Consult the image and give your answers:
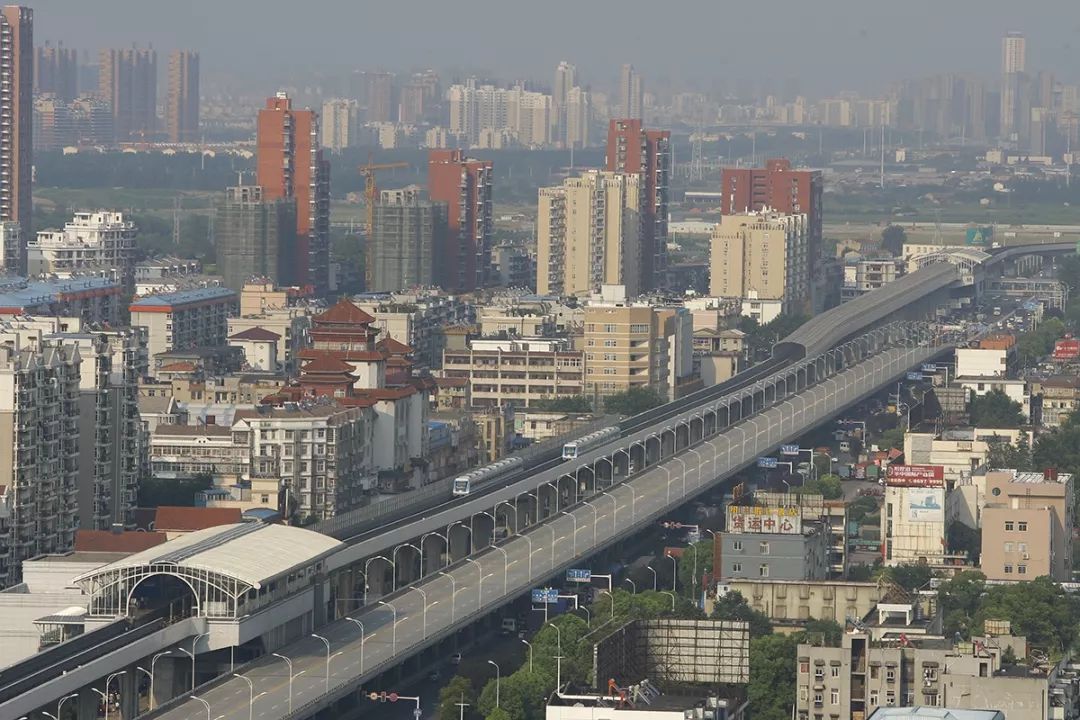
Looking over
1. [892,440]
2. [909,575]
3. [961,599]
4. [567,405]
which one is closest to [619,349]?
[567,405]

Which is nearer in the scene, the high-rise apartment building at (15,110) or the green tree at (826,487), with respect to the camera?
the green tree at (826,487)

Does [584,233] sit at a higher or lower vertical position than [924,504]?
higher

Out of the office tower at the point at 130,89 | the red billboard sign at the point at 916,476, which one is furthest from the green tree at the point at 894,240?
the red billboard sign at the point at 916,476

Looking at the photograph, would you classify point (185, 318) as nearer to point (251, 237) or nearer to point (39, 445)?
point (251, 237)

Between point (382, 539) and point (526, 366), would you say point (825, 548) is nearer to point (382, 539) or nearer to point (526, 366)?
point (382, 539)

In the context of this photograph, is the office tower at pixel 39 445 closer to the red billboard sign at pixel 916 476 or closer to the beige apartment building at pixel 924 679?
the red billboard sign at pixel 916 476

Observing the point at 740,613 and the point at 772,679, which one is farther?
the point at 740,613

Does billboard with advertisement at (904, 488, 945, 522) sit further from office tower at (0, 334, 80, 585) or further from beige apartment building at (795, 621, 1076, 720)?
beige apartment building at (795, 621, 1076, 720)
